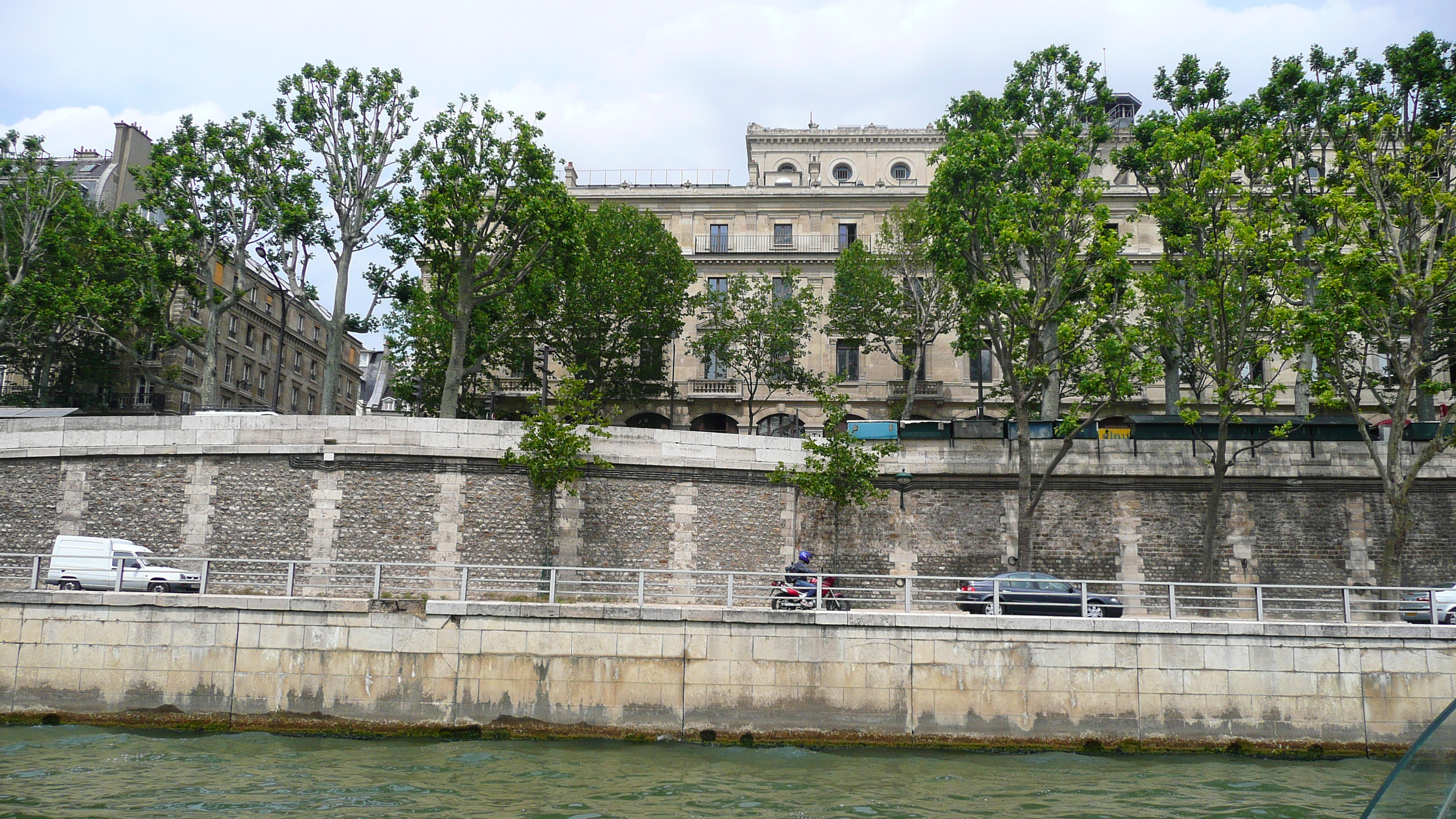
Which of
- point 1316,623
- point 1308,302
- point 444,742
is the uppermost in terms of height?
point 1308,302

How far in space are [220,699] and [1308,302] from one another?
30.7m

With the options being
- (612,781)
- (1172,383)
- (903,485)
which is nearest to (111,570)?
(612,781)

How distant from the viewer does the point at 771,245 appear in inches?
1998

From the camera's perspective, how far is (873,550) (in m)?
29.8

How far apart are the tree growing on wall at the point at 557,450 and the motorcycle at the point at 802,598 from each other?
602cm

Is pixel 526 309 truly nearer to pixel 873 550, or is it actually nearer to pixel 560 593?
pixel 873 550

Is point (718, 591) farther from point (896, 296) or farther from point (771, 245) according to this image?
point (771, 245)

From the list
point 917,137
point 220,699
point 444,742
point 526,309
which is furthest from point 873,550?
point 917,137

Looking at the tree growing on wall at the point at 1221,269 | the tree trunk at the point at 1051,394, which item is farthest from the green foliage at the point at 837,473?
the tree growing on wall at the point at 1221,269

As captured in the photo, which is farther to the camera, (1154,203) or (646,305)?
(646,305)

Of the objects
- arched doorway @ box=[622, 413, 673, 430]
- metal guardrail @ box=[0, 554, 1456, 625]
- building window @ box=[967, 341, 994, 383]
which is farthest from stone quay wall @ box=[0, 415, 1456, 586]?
arched doorway @ box=[622, 413, 673, 430]

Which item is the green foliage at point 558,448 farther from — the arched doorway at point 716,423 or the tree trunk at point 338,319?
the arched doorway at point 716,423

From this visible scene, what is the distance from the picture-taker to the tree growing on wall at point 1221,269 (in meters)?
25.4

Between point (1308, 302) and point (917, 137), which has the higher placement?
point (917, 137)
